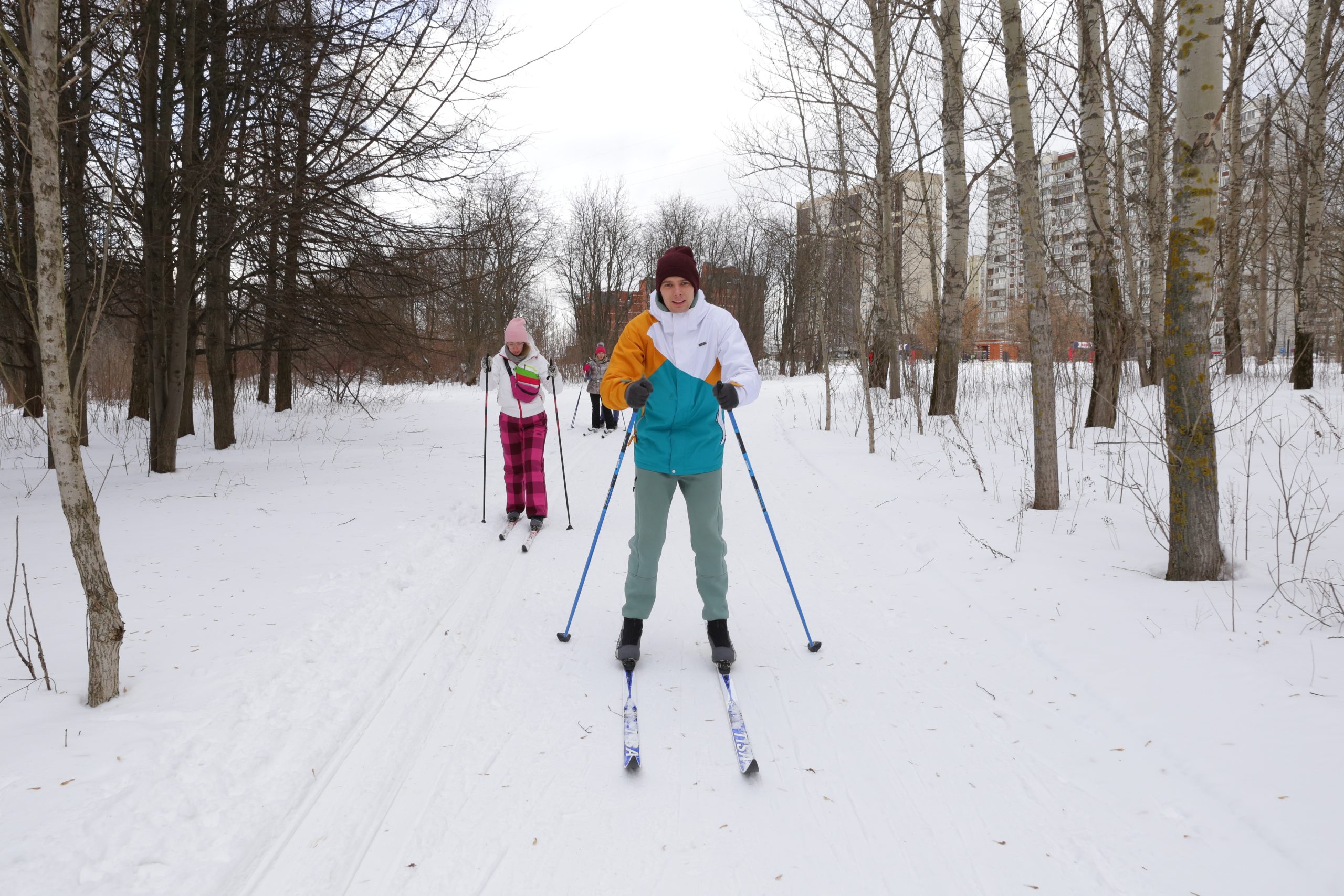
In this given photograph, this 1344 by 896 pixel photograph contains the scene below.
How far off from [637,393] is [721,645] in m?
1.42

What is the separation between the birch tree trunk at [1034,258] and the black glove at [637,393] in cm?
375

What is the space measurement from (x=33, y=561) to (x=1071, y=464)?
31.9 feet

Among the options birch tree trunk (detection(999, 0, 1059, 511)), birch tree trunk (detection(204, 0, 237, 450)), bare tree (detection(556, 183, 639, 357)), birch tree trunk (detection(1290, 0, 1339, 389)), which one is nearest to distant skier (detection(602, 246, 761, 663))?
birch tree trunk (detection(999, 0, 1059, 511))

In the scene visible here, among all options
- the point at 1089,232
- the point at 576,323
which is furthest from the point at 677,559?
the point at 576,323

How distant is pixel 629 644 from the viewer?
3760 mm

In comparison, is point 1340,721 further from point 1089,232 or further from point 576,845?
point 1089,232

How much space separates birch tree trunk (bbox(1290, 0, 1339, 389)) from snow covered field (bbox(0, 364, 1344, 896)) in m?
8.31

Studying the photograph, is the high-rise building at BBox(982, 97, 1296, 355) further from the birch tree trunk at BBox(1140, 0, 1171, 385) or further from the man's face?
the man's face

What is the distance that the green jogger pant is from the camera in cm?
374

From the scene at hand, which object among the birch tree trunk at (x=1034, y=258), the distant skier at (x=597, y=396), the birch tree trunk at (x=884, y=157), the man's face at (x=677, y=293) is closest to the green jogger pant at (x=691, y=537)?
the man's face at (x=677, y=293)

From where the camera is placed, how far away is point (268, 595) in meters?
4.61

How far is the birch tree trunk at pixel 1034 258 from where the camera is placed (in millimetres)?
5609

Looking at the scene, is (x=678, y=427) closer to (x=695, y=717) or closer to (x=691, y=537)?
(x=691, y=537)

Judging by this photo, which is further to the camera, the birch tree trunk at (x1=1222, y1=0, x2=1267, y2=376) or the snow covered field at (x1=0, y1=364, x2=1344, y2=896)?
the birch tree trunk at (x1=1222, y1=0, x2=1267, y2=376)
